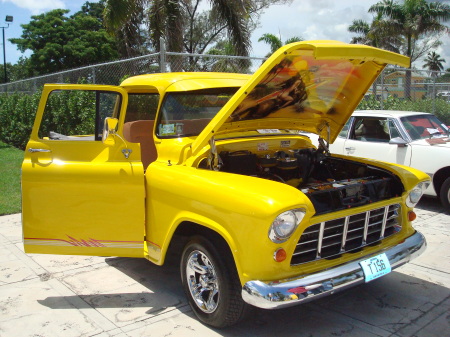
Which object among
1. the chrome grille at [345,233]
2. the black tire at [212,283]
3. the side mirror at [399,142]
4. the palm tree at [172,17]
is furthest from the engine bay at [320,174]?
the palm tree at [172,17]

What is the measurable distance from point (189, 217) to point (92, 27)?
39530mm

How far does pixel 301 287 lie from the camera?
2936 mm

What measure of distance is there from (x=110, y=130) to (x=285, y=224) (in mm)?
1815

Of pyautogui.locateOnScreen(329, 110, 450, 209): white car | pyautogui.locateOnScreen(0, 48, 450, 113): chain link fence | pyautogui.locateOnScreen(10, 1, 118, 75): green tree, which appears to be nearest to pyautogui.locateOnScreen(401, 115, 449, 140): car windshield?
pyautogui.locateOnScreen(329, 110, 450, 209): white car

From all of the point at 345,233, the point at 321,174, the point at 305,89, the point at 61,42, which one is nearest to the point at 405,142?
the point at 321,174

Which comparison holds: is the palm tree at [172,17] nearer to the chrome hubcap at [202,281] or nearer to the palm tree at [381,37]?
the chrome hubcap at [202,281]

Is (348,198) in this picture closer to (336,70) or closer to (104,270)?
(336,70)

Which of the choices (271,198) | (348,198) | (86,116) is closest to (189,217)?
(271,198)

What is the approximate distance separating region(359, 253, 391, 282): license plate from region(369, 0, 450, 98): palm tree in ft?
99.1

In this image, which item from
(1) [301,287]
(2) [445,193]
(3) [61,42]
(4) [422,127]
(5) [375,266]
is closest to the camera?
(1) [301,287]

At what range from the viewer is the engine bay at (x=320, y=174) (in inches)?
135

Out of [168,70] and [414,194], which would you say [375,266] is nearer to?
[414,194]

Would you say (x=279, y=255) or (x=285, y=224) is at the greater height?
(x=285, y=224)

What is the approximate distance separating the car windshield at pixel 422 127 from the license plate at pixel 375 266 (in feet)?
14.2
